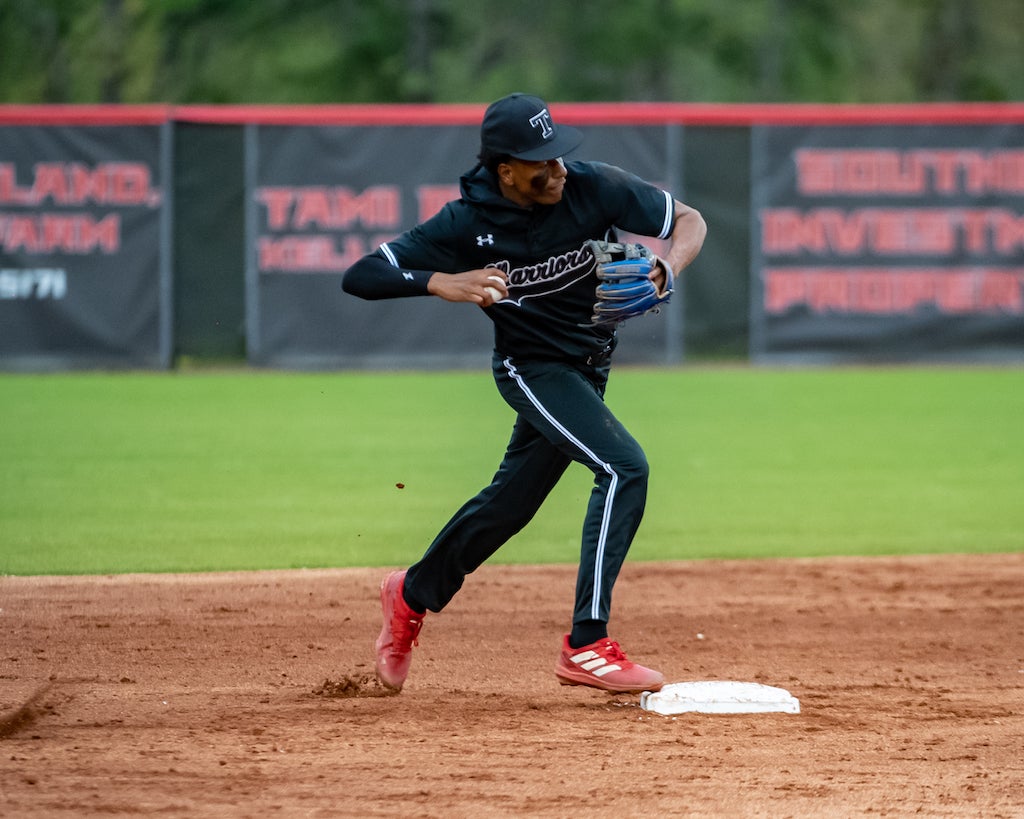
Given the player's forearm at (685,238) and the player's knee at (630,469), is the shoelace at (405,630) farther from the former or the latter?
the player's forearm at (685,238)

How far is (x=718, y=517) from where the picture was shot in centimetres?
836

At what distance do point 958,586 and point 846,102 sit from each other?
25552 mm

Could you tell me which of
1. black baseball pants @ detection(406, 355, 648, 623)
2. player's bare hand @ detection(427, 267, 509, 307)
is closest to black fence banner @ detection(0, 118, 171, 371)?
black baseball pants @ detection(406, 355, 648, 623)

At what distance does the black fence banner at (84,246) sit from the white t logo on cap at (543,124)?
475 inches

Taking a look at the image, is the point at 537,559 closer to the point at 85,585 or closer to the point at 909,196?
the point at 85,585

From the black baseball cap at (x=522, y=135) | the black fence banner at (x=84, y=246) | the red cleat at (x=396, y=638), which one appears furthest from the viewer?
the black fence banner at (x=84, y=246)

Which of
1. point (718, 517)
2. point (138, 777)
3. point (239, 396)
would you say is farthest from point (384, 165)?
point (138, 777)

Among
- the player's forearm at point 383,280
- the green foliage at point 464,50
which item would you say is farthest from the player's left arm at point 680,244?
the green foliage at point 464,50

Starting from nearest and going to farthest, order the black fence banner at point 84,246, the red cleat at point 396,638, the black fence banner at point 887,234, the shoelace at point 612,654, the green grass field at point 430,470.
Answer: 1. the shoelace at point 612,654
2. the red cleat at point 396,638
3. the green grass field at point 430,470
4. the black fence banner at point 84,246
5. the black fence banner at point 887,234

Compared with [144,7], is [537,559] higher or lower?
lower

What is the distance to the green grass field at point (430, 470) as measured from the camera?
24.9 feet

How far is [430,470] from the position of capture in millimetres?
9586

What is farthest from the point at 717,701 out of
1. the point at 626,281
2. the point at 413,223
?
the point at 413,223

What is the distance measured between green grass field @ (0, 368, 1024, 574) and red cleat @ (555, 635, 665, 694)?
Result: 267cm
